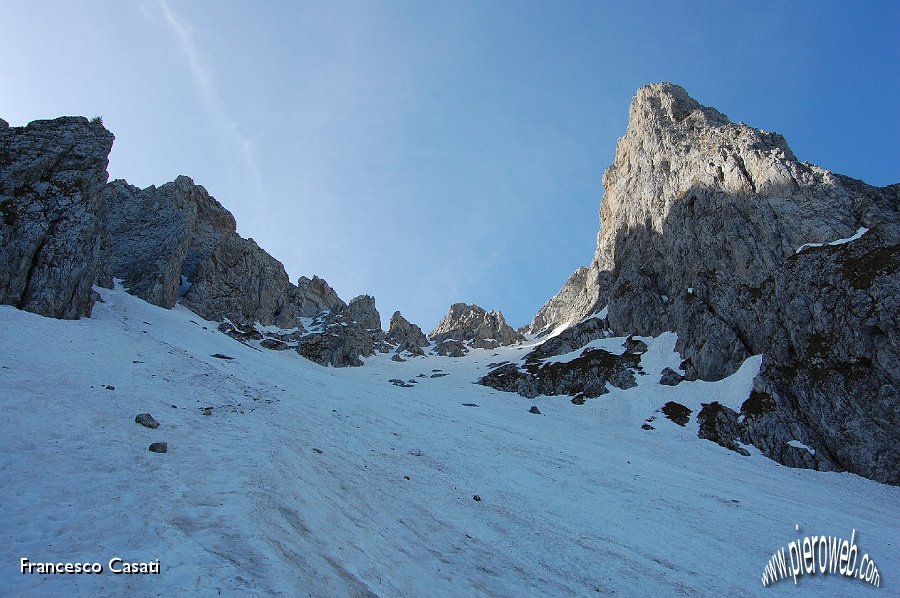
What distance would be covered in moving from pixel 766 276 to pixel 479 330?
3227 inches

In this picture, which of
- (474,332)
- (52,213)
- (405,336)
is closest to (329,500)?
(52,213)

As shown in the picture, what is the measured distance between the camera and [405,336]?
414ft

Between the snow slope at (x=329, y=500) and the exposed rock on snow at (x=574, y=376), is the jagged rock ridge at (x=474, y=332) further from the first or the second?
the snow slope at (x=329, y=500)

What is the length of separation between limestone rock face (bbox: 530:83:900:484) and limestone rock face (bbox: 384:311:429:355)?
47292 mm

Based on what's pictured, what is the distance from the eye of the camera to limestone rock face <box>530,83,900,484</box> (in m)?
42.2

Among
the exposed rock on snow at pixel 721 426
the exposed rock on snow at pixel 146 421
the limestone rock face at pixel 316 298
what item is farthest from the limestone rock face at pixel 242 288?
the exposed rock on snow at pixel 721 426

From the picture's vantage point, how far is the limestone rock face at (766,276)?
4216 centimetres

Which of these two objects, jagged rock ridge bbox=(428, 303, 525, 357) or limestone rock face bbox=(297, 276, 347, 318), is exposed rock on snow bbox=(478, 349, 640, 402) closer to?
jagged rock ridge bbox=(428, 303, 525, 357)

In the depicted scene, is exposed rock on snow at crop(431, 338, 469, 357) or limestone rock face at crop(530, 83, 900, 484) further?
exposed rock on snow at crop(431, 338, 469, 357)

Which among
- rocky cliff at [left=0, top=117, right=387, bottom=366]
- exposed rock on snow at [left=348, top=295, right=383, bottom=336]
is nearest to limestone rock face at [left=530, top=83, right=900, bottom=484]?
exposed rock on snow at [left=348, top=295, right=383, bottom=336]

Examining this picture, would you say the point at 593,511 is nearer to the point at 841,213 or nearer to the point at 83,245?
the point at 83,245

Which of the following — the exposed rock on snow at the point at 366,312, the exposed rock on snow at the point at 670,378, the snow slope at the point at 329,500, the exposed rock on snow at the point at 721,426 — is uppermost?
the exposed rock on snow at the point at 366,312

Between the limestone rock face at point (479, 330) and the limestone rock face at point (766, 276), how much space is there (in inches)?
1273

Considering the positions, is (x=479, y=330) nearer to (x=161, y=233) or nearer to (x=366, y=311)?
(x=366, y=311)
